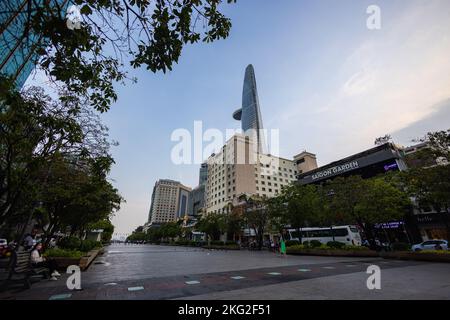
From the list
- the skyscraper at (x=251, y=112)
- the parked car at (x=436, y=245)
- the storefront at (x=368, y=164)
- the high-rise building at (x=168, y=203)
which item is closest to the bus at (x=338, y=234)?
the parked car at (x=436, y=245)

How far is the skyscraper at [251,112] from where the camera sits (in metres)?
129

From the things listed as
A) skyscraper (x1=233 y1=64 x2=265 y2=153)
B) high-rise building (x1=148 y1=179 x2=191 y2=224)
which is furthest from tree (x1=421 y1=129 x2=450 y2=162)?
high-rise building (x1=148 y1=179 x2=191 y2=224)

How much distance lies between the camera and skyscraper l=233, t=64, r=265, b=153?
5074 inches

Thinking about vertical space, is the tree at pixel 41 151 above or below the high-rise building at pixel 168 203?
below

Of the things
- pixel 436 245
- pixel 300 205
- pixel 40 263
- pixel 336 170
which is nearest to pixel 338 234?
pixel 300 205

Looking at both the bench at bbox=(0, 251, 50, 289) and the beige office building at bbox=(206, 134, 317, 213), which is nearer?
the bench at bbox=(0, 251, 50, 289)

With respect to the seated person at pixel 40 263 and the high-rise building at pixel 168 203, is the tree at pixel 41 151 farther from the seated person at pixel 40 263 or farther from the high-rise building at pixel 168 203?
the high-rise building at pixel 168 203

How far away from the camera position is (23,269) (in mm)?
7062

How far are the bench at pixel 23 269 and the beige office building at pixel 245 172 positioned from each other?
60.7m

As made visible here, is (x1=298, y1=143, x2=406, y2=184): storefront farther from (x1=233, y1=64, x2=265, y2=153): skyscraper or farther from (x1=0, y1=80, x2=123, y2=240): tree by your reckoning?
(x1=233, y1=64, x2=265, y2=153): skyscraper

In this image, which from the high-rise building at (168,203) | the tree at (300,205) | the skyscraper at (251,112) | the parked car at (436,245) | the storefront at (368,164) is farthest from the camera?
the high-rise building at (168,203)

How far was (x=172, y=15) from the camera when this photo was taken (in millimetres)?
3988

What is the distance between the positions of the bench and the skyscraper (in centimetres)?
11746
